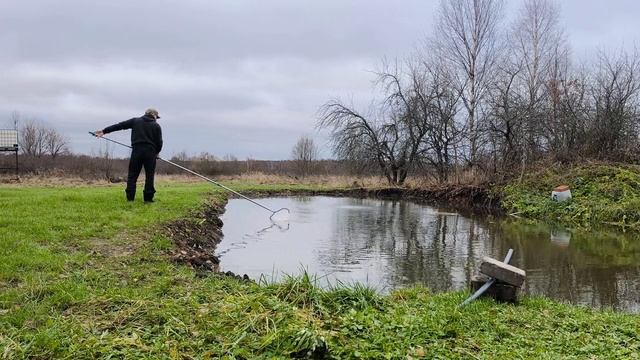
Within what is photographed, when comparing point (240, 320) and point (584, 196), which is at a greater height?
point (584, 196)

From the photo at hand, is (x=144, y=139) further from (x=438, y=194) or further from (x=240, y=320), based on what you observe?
(x=438, y=194)

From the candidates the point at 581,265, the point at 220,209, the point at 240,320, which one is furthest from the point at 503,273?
the point at 220,209

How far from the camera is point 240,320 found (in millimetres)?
4152

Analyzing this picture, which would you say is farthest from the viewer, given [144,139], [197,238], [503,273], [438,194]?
[438,194]

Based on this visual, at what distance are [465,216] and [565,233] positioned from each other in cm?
471

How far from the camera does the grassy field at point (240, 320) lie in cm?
370

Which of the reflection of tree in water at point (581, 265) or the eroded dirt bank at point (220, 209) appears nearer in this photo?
the reflection of tree in water at point (581, 265)

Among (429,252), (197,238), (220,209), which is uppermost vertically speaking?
(220,209)

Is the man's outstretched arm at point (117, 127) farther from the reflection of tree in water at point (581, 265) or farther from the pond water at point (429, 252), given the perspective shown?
the reflection of tree in water at point (581, 265)

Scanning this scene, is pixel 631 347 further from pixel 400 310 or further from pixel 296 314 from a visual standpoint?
pixel 296 314

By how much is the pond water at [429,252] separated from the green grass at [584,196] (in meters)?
1.64

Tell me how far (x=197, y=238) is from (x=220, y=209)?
6.96 metres

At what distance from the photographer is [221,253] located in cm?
985

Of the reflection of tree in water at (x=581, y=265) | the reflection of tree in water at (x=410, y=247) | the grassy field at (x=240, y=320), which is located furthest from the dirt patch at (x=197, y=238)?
the reflection of tree in water at (x=581, y=265)
